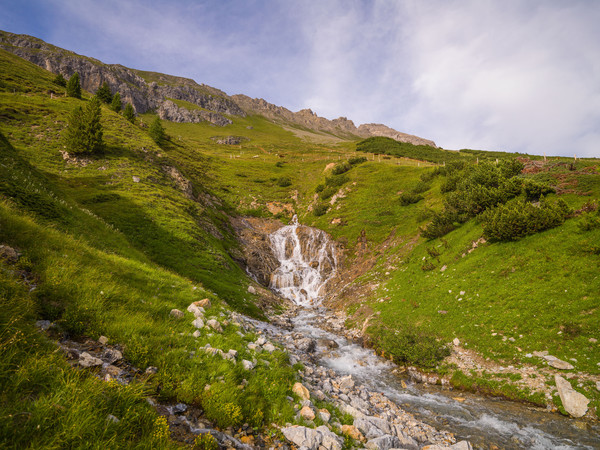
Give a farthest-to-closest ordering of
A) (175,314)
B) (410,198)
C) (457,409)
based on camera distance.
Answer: (410,198) → (457,409) → (175,314)

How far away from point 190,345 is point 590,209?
84.5ft

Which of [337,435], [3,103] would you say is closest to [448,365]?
[337,435]

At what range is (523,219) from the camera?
1852 cm

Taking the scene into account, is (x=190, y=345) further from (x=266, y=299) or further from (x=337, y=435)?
(x=266, y=299)

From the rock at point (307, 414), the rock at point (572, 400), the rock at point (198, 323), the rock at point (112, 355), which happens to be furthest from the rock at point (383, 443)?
the rock at point (572, 400)

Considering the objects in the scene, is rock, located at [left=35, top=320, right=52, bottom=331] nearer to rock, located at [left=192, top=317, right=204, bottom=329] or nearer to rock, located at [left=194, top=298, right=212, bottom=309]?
rock, located at [left=192, top=317, right=204, bottom=329]

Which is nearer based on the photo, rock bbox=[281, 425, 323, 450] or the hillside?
the hillside

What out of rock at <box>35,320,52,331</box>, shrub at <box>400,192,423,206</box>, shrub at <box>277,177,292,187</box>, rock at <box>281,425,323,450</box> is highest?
shrub at <box>277,177,292,187</box>

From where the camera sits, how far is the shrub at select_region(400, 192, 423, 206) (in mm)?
43469

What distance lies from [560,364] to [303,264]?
33.2 metres

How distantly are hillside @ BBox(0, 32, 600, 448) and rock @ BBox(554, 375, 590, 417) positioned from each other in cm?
38

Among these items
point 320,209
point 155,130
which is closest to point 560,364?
point 320,209

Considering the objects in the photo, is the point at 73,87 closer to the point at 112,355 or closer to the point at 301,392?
the point at 112,355

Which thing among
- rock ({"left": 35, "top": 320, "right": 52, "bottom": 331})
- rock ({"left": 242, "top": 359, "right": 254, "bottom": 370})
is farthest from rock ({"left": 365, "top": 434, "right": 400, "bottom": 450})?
rock ({"left": 35, "top": 320, "right": 52, "bottom": 331})
